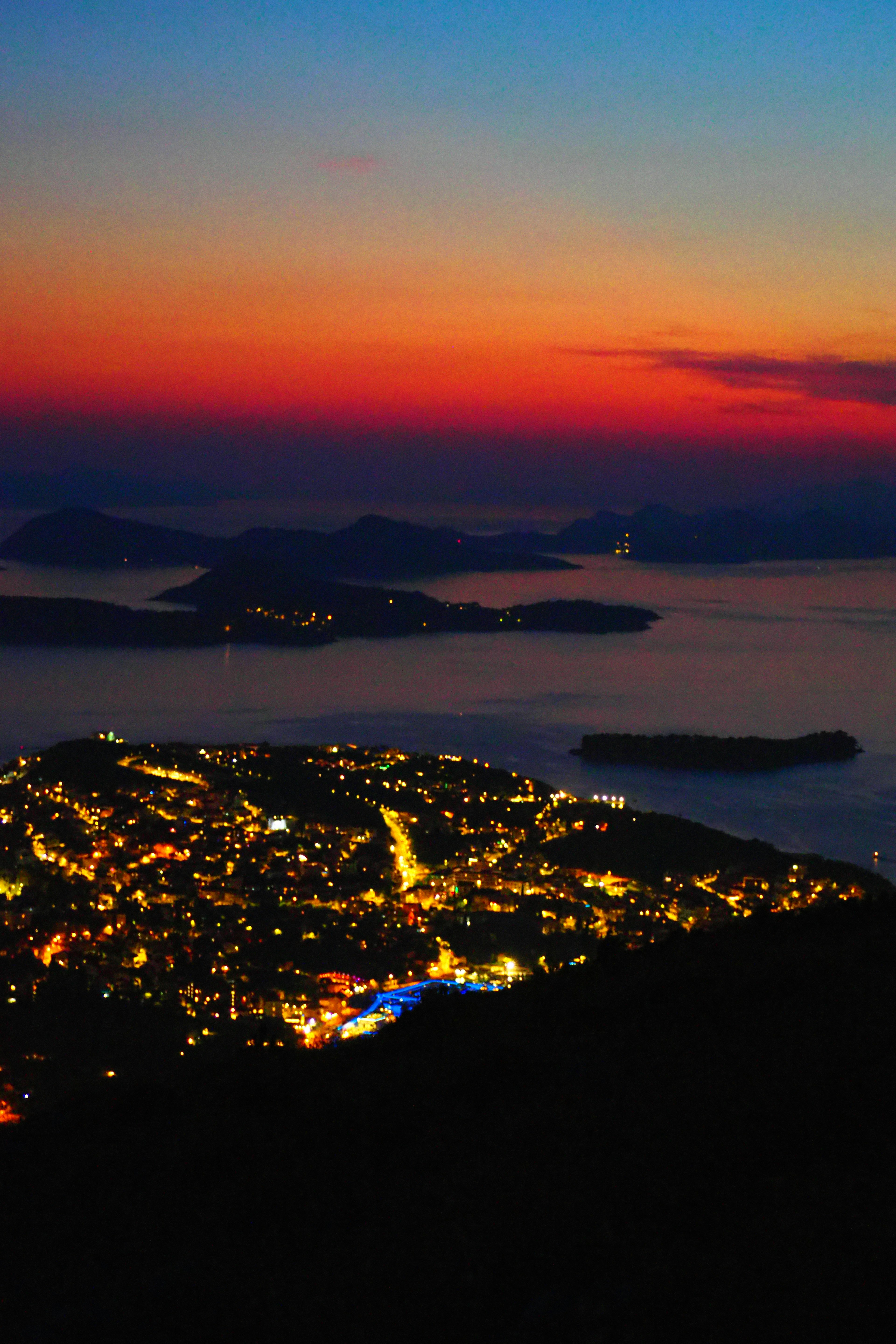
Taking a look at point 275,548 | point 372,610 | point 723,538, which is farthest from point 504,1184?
point 723,538

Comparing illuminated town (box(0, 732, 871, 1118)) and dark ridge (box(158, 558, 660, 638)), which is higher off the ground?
dark ridge (box(158, 558, 660, 638))

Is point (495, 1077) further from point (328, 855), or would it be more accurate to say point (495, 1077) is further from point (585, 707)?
point (585, 707)

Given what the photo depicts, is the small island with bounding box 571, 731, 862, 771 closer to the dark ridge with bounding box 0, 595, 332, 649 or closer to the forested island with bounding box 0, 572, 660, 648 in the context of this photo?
the forested island with bounding box 0, 572, 660, 648

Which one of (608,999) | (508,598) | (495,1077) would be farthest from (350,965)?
(508,598)

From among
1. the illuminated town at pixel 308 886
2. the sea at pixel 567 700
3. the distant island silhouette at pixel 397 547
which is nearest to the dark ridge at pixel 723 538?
the distant island silhouette at pixel 397 547

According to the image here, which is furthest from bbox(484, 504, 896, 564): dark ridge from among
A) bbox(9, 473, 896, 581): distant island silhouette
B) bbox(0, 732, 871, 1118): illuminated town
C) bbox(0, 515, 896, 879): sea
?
bbox(0, 732, 871, 1118): illuminated town

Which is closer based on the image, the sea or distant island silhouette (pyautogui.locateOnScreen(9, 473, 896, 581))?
the sea
